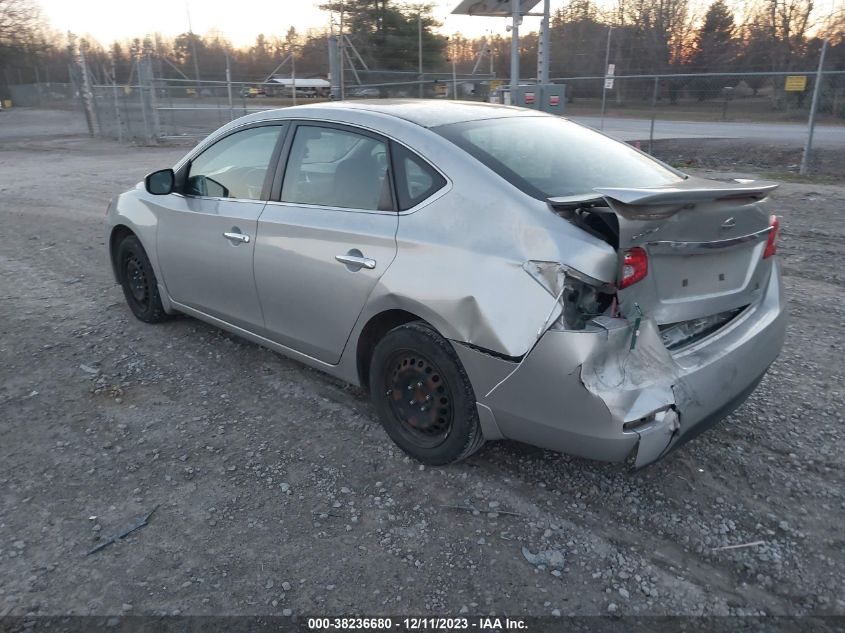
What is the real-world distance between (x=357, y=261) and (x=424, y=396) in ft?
2.46

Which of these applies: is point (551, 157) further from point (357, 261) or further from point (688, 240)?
point (357, 261)

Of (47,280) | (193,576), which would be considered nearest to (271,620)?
(193,576)


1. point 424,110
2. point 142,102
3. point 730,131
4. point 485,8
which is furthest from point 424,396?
point 730,131

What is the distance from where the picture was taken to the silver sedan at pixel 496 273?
104 inches

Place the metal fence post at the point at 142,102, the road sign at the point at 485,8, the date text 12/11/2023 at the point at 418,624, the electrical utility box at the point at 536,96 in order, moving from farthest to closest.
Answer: the metal fence post at the point at 142,102, the road sign at the point at 485,8, the electrical utility box at the point at 536,96, the date text 12/11/2023 at the point at 418,624

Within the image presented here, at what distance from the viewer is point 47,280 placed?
22.1 feet

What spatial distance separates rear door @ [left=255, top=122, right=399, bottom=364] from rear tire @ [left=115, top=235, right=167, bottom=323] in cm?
161

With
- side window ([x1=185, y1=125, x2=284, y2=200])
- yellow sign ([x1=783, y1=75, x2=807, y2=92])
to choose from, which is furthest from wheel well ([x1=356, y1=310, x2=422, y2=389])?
yellow sign ([x1=783, y1=75, x2=807, y2=92])

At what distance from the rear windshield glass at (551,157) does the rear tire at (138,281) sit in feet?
9.52

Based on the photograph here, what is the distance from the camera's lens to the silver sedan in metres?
2.65

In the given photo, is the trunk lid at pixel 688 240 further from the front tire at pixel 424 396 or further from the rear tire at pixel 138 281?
the rear tire at pixel 138 281

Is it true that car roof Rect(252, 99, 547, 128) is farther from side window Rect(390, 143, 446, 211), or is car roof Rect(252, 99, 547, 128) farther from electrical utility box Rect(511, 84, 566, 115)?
electrical utility box Rect(511, 84, 566, 115)

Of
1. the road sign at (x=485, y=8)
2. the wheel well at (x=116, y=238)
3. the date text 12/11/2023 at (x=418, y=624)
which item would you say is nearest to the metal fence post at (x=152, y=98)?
the road sign at (x=485, y=8)

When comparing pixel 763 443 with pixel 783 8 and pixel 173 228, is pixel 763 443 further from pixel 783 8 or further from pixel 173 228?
pixel 783 8
